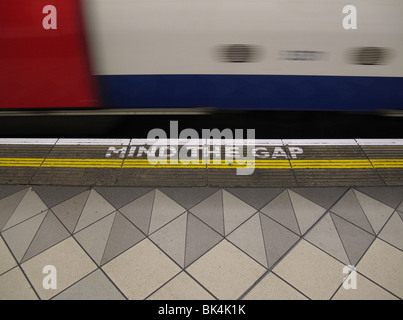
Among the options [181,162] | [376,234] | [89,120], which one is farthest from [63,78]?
[376,234]

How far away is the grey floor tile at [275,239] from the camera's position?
2670 mm

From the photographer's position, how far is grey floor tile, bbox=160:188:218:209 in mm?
3176

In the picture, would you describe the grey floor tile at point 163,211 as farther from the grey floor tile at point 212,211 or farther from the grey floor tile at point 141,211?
the grey floor tile at point 212,211

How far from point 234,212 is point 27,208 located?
87.9 inches

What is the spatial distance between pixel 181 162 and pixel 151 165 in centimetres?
38

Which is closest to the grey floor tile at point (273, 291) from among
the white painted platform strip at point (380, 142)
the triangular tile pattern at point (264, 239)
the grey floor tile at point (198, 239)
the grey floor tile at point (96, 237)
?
the triangular tile pattern at point (264, 239)

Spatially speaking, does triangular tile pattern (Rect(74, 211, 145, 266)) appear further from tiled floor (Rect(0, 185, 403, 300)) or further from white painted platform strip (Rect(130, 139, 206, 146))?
white painted platform strip (Rect(130, 139, 206, 146))

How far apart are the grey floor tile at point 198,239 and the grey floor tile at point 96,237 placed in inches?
31.5

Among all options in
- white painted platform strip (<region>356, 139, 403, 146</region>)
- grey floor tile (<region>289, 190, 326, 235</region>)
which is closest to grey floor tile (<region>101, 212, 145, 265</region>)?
grey floor tile (<region>289, 190, 326, 235</region>)

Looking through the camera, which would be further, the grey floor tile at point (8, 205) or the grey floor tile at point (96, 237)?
the grey floor tile at point (8, 205)

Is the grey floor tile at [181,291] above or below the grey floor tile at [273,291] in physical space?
above

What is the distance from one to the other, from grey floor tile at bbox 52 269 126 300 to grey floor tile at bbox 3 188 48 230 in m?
1.06

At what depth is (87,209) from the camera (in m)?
3.10
